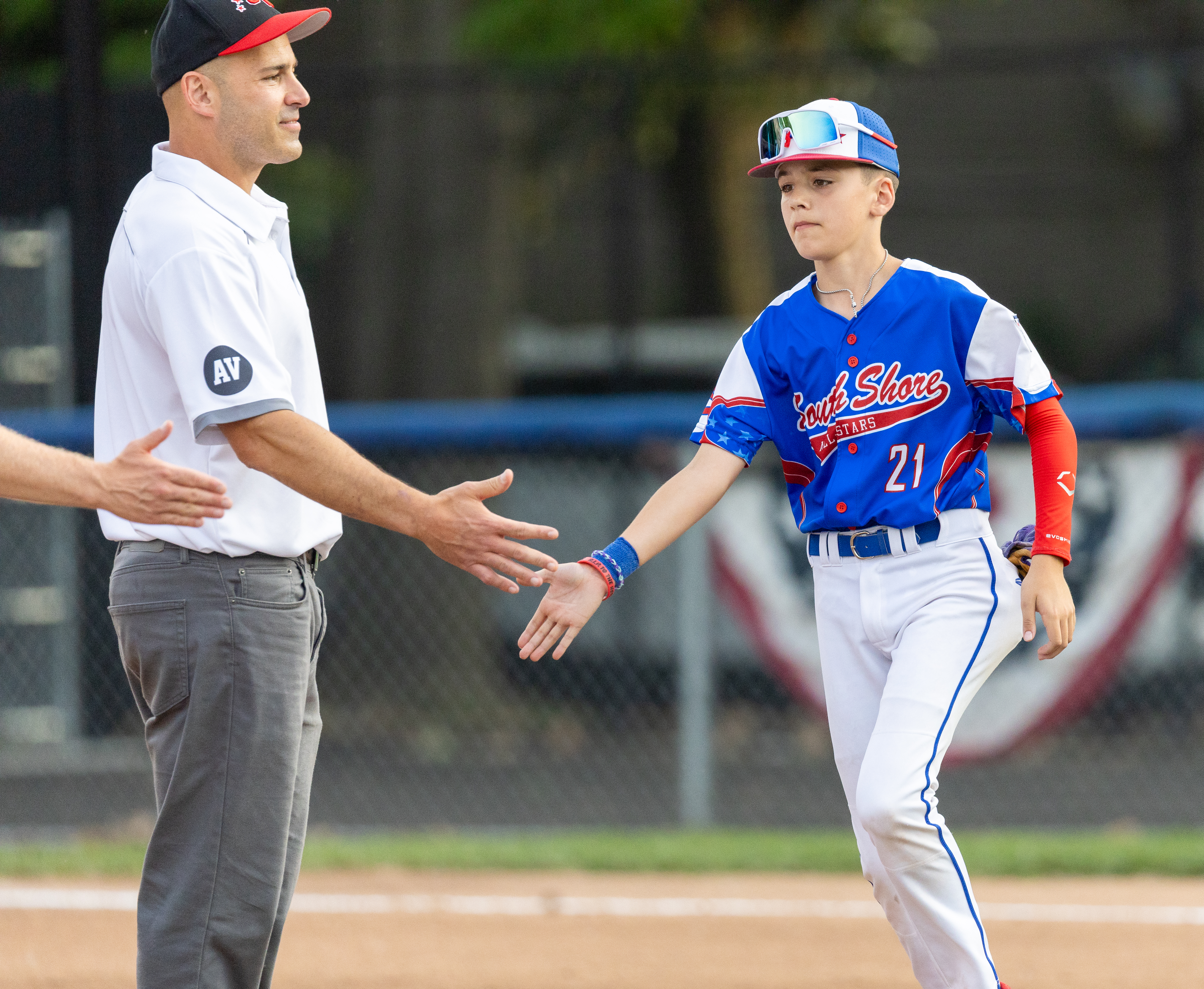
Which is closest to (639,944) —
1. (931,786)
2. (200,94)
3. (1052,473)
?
(931,786)

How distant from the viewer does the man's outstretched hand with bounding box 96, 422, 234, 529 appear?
2787 mm

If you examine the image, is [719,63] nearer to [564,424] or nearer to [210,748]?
[564,424]

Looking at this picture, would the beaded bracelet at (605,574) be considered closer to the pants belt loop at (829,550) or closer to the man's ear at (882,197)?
the pants belt loop at (829,550)

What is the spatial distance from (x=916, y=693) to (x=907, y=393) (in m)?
0.70

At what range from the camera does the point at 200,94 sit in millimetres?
3232

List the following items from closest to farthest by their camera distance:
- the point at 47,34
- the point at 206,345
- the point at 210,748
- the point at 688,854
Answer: the point at 206,345 → the point at 210,748 → the point at 688,854 → the point at 47,34

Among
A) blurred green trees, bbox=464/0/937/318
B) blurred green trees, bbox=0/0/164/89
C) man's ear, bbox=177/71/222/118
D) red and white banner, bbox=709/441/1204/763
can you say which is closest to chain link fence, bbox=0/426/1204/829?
red and white banner, bbox=709/441/1204/763

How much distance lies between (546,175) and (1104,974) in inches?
305

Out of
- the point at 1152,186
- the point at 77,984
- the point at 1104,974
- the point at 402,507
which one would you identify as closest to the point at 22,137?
the point at 77,984

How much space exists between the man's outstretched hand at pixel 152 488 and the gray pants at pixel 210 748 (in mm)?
315

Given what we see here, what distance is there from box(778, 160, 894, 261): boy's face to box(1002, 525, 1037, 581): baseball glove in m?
0.82

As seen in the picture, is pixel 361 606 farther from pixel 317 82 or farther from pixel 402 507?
pixel 402 507

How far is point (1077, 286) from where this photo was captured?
14.3 meters

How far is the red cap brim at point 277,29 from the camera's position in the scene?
10.5 ft
